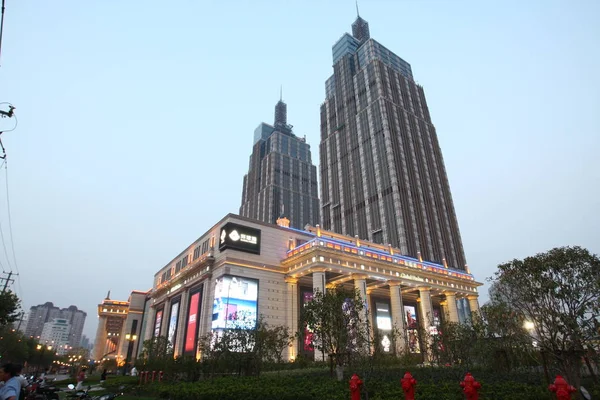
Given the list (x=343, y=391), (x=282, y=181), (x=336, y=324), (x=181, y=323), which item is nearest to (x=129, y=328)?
(x=181, y=323)

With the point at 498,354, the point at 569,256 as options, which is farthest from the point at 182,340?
the point at 569,256

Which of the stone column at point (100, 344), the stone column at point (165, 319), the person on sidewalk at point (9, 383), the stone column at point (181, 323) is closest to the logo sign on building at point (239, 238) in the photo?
the stone column at point (181, 323)

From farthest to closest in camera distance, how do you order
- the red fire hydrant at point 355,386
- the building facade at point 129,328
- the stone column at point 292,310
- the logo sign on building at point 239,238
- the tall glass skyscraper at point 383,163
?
the tall glass skyscraper at point 383,163 → the building facade at point 129,328 → the logo sign on building at point 239,238 → the stone column at point 292,310 → the red fire hydrant at point 355,386

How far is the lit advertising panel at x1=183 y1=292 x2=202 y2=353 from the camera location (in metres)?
46.8

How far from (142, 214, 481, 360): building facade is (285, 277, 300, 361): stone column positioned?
13cm

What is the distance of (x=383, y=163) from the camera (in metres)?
94.7

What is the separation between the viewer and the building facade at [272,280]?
44.8 meters

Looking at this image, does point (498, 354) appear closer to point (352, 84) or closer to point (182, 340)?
point (182, 340)

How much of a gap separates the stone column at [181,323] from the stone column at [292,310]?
51.7ft

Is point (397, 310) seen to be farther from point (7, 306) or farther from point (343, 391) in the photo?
point (7, 306)

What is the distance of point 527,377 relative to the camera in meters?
19.3

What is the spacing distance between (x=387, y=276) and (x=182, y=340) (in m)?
31.7

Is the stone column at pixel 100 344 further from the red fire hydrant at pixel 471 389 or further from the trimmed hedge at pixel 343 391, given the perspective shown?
the red fire hydrant at pixel 471 389

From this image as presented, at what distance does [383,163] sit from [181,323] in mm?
65606
